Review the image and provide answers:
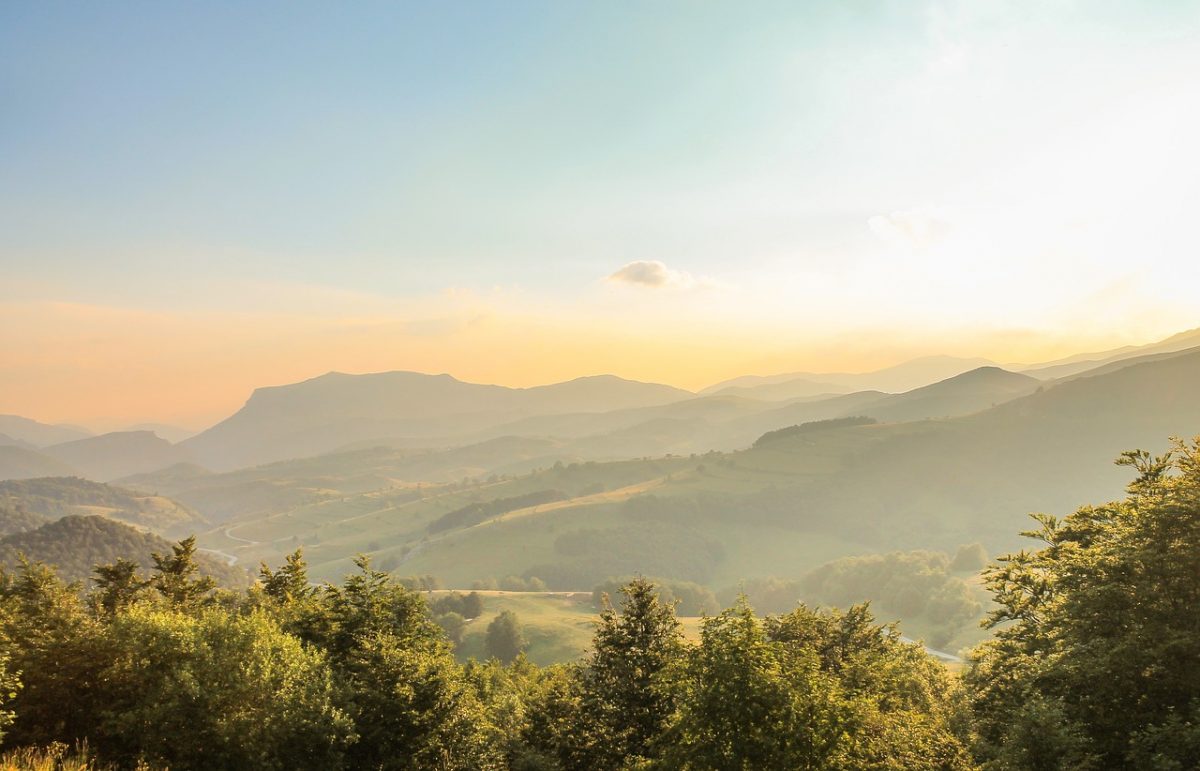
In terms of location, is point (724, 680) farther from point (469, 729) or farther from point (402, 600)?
point (402, 600)

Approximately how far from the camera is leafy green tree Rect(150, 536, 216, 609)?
187 ft

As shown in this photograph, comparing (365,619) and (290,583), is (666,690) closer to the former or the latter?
(365,619)

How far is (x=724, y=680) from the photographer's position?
27.0 metres

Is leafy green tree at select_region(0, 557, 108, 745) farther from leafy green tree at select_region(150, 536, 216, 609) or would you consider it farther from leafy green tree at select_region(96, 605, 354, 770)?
leafy green tree at select_region(150, 536, 216, 609)

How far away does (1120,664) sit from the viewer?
90.9 feet

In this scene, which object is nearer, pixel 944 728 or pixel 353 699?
pixel 353 699

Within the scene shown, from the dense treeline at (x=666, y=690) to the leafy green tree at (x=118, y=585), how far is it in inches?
535

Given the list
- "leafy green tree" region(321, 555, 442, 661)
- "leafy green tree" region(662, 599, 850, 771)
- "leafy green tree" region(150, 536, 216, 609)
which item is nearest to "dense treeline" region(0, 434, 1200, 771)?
"leafy green tree" region(662, 599, 850, 771)

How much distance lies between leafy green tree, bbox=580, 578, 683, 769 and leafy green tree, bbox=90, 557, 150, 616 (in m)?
43.7

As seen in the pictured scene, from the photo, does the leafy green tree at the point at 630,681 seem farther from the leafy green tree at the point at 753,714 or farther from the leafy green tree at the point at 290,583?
the leafy green tree at the point at 290,583

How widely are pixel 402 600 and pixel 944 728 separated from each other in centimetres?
3661

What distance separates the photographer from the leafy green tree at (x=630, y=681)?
113 ft

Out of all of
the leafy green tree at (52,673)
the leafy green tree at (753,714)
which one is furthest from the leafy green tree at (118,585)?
the leafy green tree at (753,714)

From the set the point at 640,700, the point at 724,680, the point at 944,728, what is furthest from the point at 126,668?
the point at 944,728
